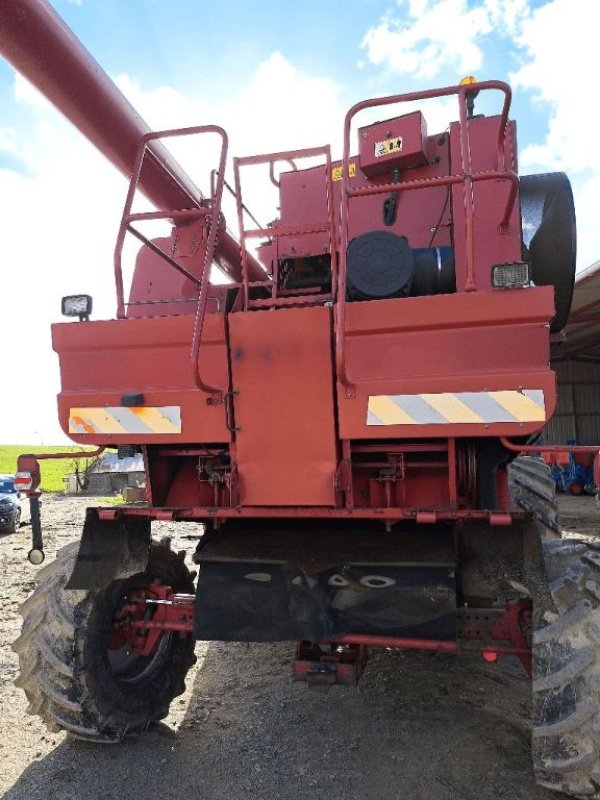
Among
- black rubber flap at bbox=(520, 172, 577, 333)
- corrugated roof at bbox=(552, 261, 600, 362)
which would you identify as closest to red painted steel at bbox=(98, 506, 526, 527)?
black rubber flap at bbox=(520, 172, 577, 333)

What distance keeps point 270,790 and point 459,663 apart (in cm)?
192

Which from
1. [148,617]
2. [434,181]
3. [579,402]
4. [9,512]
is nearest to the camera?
[434,181]

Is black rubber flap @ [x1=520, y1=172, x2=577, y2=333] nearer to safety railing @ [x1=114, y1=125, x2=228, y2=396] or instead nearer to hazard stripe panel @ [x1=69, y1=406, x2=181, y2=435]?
safety railing @ [x1=114, y1=125, x2=228, y2=396]

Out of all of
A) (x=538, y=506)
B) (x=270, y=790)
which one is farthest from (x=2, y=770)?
(x=538, y=506)

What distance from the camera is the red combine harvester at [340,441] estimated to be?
2668 millimetres

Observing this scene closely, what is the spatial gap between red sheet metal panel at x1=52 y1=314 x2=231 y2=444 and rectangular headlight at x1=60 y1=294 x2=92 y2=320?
53mm

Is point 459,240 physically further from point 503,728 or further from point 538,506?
point 538,506

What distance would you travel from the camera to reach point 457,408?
8.91 ft

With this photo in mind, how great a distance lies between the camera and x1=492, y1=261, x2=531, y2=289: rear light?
101 inches

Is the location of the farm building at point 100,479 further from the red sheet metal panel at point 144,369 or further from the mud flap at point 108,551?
the red sheet metal panel at point 144,369

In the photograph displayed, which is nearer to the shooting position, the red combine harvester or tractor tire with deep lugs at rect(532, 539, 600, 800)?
tractor tire with deep lugs at rect(532, 539, 600, 800)

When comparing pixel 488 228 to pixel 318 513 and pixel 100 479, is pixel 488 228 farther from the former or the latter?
pixel 100 479

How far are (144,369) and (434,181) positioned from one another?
1.63 m

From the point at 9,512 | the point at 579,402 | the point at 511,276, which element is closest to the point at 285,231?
the point at 511,276
